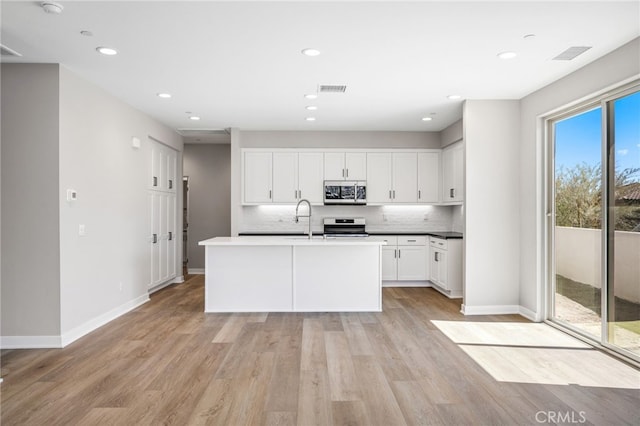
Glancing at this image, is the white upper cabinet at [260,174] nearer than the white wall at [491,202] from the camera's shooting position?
No

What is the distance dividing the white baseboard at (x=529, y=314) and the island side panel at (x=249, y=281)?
288 cm

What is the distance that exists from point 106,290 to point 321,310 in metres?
2.56

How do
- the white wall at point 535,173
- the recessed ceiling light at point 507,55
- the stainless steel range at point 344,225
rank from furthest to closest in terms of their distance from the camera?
1. the stainless steel range at point 344,225
2. the white wall at point 535,173
3. the recessed ceiling light at point 507,55

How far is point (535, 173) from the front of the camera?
4.80 meters

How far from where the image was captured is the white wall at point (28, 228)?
3896 mm

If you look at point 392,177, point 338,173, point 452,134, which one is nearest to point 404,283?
point 392,177

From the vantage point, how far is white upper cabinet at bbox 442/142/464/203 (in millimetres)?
6449

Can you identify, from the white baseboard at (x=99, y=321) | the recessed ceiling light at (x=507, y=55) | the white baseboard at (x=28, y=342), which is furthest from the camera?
the white baseboard at (x=99, y=321)

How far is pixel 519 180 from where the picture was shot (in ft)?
17.0

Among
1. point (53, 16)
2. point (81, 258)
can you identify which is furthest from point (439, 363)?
point (53, 16)

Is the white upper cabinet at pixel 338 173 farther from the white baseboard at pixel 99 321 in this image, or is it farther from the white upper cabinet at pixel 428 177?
the white baseboard at pixel 99 321

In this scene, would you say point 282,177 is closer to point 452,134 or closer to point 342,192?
point 342,192

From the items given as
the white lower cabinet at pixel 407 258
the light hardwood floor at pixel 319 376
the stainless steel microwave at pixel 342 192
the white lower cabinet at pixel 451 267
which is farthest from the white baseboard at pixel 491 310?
the stainless steel microwave at pixel 342 192

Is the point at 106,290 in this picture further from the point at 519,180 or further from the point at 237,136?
the point at 519,180
